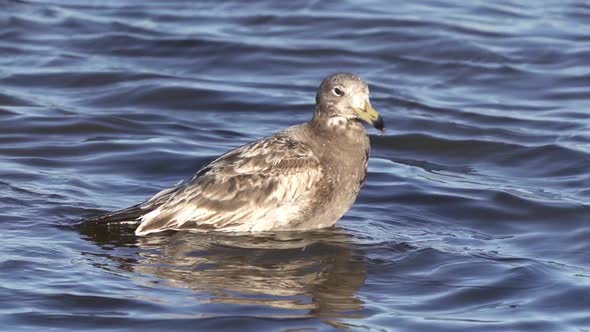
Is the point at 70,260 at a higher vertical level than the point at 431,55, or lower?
lower

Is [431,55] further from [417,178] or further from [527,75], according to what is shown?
[417,178]

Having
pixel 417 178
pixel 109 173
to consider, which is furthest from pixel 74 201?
pixel 417 178

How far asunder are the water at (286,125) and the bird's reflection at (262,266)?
1.0 inches

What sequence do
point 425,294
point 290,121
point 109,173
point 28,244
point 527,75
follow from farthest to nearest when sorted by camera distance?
point 527,75 → point 290,121 → point 109,173 → point 28,244 → point 425,294

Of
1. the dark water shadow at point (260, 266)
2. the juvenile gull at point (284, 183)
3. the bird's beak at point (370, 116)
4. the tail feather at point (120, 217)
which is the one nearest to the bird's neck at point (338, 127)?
the juvenile gull at point (284, 183)

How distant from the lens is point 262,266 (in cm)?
979

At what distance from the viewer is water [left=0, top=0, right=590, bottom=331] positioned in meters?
8.91

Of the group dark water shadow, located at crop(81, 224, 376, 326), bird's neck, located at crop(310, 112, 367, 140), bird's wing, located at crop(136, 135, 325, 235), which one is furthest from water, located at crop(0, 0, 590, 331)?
bird's neck, located at crop(310, 112, 367, 140)

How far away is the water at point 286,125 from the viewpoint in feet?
29.2

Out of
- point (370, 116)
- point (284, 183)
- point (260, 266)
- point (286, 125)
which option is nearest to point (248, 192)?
point (284, 183)

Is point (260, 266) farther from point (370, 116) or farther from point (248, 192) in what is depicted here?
point (370, 116)

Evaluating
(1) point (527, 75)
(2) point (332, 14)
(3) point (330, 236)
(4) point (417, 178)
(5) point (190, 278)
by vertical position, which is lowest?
(5) point (190, 278)

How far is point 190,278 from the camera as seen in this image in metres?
9.37

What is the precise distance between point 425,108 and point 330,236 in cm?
455
